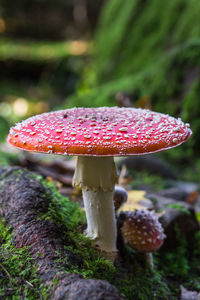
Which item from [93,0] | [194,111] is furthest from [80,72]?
[194,111]

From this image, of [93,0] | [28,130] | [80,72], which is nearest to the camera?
[28,130]

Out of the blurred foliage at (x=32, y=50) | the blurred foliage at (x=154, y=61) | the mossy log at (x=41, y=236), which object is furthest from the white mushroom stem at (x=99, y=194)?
the blurred foliage at (x=32, y=50)

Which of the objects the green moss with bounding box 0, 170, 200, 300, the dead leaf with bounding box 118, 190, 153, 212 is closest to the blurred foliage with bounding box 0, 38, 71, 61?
the dead leaf with bounding box 118, 190, 153, 212

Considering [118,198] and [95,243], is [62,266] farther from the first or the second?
[118,198]

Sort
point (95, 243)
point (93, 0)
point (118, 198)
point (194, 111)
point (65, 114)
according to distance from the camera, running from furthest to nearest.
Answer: point (93, 0)
point (194, 111)
point (118, 198)
point (95, 243)
point (65, 114)

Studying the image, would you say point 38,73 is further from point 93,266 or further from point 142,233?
point 93,266

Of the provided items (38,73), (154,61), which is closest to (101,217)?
(154,61)

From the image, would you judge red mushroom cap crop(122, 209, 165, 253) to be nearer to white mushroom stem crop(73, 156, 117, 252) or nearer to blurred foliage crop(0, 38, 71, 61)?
white mushroom stem crop(73, 156, 117, 252)
